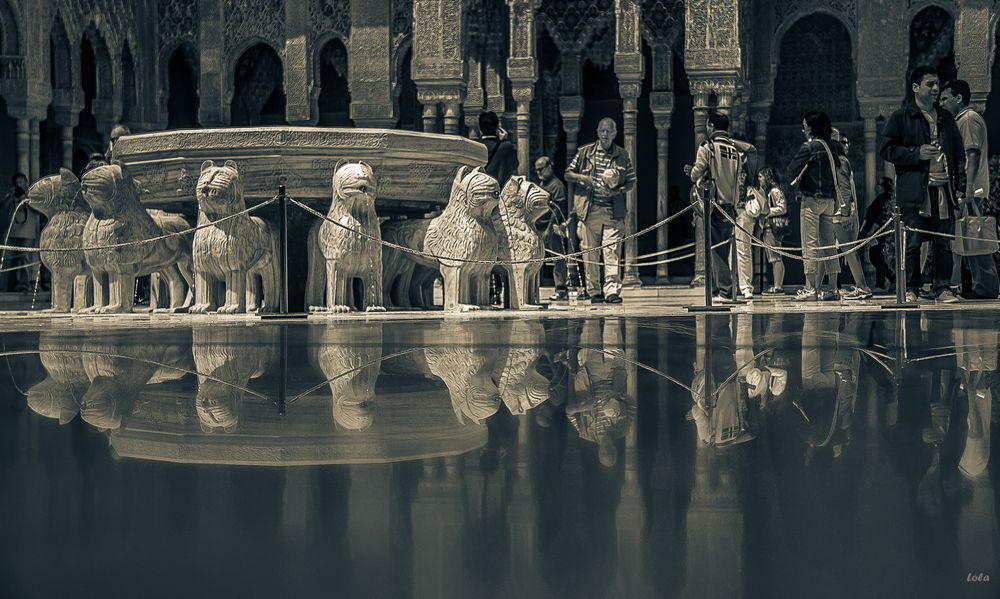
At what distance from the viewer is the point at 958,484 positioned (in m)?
1.97

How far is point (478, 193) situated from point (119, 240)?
105 inches

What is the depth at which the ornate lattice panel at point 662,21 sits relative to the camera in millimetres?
18000

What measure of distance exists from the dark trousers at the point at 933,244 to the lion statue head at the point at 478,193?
333 cm

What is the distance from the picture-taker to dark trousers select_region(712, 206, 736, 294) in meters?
11.6

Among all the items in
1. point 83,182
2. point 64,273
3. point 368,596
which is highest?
point 83,182

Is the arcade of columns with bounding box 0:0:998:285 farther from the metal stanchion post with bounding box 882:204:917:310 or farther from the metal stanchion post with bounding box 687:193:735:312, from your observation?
the metal stanchion post with bounding box 882:204:917:310

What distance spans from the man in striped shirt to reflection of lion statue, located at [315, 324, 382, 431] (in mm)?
5432

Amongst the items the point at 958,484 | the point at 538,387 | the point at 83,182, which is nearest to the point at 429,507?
the point at 958,484

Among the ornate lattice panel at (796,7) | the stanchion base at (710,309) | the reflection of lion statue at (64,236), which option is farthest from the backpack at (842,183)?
the ornate lattice panel at (796,7)

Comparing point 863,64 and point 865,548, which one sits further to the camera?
point 863,64

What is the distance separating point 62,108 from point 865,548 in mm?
18100

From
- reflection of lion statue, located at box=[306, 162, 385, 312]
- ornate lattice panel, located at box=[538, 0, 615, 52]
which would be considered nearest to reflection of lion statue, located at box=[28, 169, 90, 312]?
reflection of lion statue, located at box=[306, 162, 385, 312]

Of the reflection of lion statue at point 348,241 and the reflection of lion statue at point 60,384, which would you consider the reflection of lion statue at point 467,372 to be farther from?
the reflection of lion statue at point 348,241

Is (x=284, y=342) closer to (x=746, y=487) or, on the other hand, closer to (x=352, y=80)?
(x=746, y=487)
